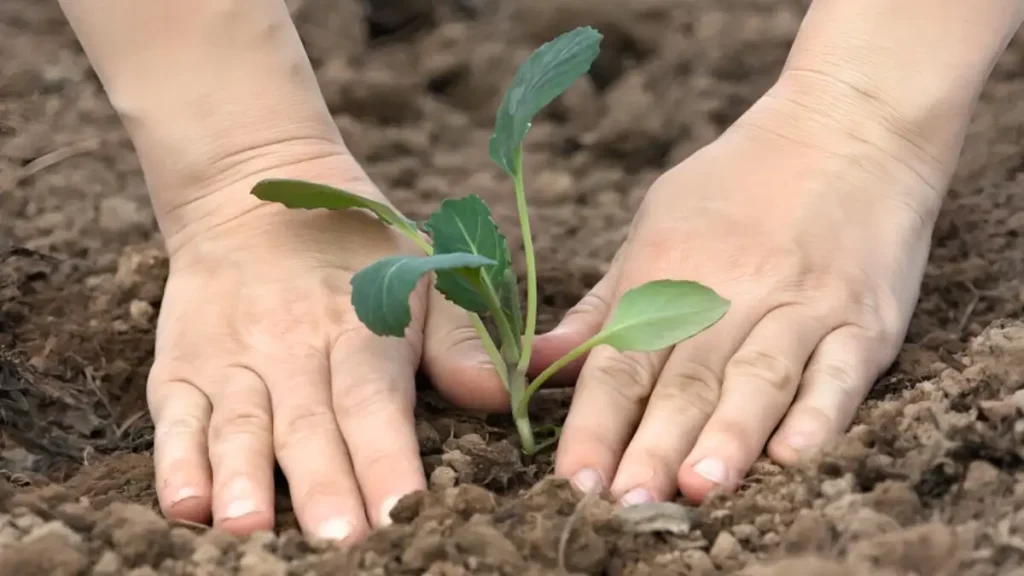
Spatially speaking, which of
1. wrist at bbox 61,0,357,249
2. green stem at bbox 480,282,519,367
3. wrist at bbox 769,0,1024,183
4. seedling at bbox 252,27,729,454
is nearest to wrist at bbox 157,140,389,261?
wrist at bbox 61,0,357,249

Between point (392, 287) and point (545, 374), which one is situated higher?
point (392, 287)

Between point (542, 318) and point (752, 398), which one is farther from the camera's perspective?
point (542, 318)

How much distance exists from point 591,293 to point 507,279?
22 cm

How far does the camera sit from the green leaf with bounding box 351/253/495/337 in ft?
1.82

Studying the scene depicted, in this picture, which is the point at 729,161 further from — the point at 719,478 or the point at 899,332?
the point at 719,478

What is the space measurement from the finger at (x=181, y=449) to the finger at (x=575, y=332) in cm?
25

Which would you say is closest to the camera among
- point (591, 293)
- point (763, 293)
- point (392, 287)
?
point (392, 287)

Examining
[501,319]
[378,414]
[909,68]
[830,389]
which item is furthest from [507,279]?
[909,68]

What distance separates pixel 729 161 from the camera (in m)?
0.90

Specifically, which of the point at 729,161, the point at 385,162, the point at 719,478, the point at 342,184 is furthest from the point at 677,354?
the point at 385,162

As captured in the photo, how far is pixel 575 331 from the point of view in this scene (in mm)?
810

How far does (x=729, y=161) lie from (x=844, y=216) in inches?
4.7

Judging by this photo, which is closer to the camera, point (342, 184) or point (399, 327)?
point (399, 327)

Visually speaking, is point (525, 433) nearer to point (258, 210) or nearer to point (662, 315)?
point (662, 315)
